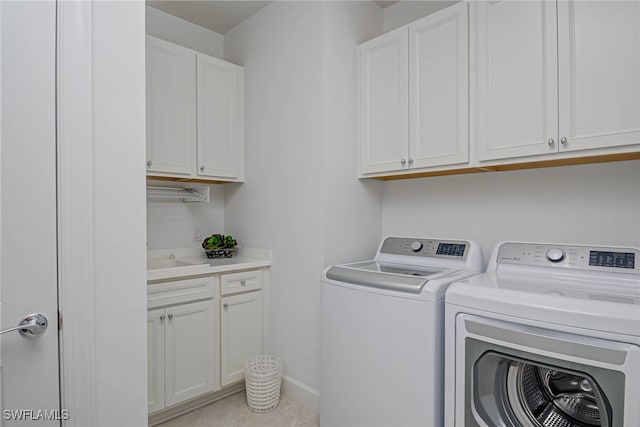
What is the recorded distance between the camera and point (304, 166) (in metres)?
2.31

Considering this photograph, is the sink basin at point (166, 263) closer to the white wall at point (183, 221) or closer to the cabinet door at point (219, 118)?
the white wall at point (183, 221)

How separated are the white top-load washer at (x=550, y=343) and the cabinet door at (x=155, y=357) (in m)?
1.53

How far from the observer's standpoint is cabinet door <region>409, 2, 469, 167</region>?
1852mm

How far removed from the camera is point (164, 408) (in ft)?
6.70

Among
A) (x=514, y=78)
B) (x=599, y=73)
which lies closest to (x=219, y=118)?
(x=514, y=78)

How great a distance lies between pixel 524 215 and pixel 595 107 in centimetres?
66

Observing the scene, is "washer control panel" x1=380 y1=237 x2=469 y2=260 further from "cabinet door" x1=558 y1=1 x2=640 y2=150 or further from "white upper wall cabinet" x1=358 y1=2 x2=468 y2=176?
"cabinet door" x1=558 y1=1 x2=640 y2=150

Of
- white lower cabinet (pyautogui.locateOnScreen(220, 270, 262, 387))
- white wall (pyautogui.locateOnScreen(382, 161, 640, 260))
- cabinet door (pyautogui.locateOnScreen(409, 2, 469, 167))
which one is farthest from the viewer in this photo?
white lower cabinet (pyautogui.locateOnScreen(220, 270, 262, 387))

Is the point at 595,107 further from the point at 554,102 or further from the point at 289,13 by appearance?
the point at 289,13

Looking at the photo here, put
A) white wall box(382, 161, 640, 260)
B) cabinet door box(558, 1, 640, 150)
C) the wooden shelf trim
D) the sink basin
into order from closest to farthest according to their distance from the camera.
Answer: cabinet door box(558, 1, 640, 150), the wooden shelf trim, white wall box(382, 161, 640, 260), the sink basin

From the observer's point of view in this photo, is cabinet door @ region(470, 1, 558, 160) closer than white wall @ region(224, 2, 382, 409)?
Yes

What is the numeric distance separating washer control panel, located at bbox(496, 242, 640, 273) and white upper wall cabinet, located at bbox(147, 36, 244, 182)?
1.91 m

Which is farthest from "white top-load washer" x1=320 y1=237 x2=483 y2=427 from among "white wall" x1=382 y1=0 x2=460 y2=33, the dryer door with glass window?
"white wall" x1=382 y1=0 x2=460 y2=33

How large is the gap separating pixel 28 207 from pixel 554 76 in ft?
6.57
